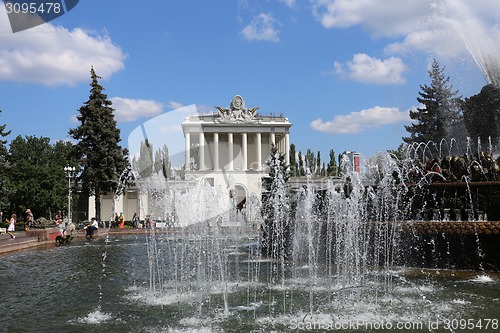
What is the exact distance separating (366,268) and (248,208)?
33557 mm

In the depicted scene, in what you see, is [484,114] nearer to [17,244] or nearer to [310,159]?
[17,244]

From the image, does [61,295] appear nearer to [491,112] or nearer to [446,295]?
[446,295]

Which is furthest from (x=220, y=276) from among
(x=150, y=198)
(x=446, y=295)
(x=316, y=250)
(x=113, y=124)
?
(x=150, y=198)

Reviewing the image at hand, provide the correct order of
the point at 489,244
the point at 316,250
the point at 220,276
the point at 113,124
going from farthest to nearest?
the point at 113,124, the point at 316,250, the point at 220,276, the point at 489,244

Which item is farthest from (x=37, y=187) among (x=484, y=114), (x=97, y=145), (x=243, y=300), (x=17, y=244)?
(x=243, y=300)

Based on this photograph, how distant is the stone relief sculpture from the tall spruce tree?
107ft

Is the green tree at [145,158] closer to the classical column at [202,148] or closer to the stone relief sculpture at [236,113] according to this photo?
the classical column at [202,148]

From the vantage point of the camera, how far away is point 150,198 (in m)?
48.5

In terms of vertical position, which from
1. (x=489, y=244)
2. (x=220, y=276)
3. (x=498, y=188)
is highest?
(x=498, y=188)

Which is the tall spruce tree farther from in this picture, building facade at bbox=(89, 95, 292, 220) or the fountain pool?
building facade at bbox=(89, 95, 292, 220)

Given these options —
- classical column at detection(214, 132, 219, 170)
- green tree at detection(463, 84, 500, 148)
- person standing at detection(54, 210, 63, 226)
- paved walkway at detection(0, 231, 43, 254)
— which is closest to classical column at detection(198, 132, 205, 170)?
classical column at detection(214, 132, 219, 170)

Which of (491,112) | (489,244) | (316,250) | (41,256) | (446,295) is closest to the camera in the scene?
(446,295)

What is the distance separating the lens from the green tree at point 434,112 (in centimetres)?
4325

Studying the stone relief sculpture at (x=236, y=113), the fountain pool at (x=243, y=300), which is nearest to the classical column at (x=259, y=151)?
the stone relief sculpture at (x=236, y=113)
